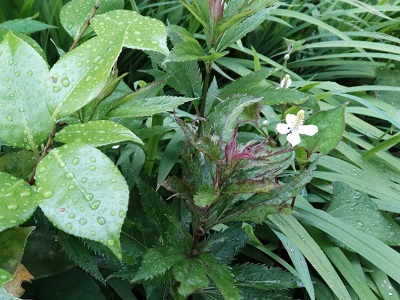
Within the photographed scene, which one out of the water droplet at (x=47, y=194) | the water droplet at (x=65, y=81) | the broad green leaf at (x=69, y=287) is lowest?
the broad green leaf at (x=69, y=287)

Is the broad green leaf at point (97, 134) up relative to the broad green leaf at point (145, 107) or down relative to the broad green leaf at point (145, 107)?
up

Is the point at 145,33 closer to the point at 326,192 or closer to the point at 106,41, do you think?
the point at 106,41

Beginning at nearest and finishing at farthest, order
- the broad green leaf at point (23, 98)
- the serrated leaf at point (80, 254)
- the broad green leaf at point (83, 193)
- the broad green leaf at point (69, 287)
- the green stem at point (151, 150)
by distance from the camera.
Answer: the broad green leaf at point (83, 193) → the broad green leaf at point (23, 98) → the serrated leaf at point (80, 254) → the broad green leaf at point (69, 287) → the green stem at point (151, 150)

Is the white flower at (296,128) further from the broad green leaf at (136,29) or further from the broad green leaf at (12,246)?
the broad green leaf at (12,246)

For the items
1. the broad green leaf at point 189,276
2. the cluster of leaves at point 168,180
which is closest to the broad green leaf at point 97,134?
the cluster of leaves at point 168,180

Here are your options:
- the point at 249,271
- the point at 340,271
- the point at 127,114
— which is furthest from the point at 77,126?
the point at 340,271

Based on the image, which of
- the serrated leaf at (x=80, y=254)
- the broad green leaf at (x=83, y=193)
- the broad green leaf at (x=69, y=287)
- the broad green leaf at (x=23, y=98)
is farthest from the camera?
the broad green leaf at (x=69, y=287)

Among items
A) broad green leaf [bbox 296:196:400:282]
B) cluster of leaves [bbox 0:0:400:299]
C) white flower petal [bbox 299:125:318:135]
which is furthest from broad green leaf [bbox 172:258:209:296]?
broad green leaf [bbox 296:196:400:282]
